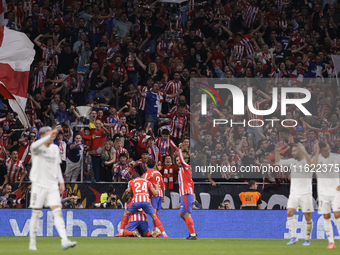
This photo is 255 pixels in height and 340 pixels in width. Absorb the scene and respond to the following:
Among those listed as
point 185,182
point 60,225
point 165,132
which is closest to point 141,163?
point 165,132

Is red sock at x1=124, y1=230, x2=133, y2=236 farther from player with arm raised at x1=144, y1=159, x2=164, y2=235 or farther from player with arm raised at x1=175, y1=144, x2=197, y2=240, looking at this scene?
player with arm raised at x1=175, y1=144, x2=197, y2=240

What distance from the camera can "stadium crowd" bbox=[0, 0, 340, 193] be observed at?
17.1m

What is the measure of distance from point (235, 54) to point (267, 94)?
3225mm

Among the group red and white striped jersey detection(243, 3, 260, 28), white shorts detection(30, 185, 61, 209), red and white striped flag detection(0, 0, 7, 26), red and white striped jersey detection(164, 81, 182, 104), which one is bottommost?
white shorts detection(30, 185, 61, 209)

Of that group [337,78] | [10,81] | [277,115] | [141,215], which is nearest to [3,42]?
[10,81]

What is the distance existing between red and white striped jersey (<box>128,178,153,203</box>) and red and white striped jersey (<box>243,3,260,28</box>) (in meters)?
11.4

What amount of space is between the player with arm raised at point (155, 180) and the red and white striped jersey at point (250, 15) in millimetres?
10699

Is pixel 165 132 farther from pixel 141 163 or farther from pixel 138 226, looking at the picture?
pixel 138 226

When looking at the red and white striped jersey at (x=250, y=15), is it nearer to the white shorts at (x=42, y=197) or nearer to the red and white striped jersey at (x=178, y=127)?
the red and white striped jersey at (x=178, y=127)

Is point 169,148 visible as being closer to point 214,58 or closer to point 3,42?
point 214,58

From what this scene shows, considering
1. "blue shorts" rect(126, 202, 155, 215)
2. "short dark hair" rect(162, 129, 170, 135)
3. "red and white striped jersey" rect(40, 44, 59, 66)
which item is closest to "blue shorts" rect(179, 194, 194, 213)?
"blue shorts" rect(126, 202, 155, 215)

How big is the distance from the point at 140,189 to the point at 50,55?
842 cm

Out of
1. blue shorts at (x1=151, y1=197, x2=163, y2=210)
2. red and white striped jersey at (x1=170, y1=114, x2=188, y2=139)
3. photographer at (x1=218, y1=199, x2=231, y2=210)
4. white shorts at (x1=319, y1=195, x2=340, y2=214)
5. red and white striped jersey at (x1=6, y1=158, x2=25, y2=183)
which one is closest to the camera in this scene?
white shorts at (x1=319, y1=195, x2=340, y2=214)

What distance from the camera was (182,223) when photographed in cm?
1598
